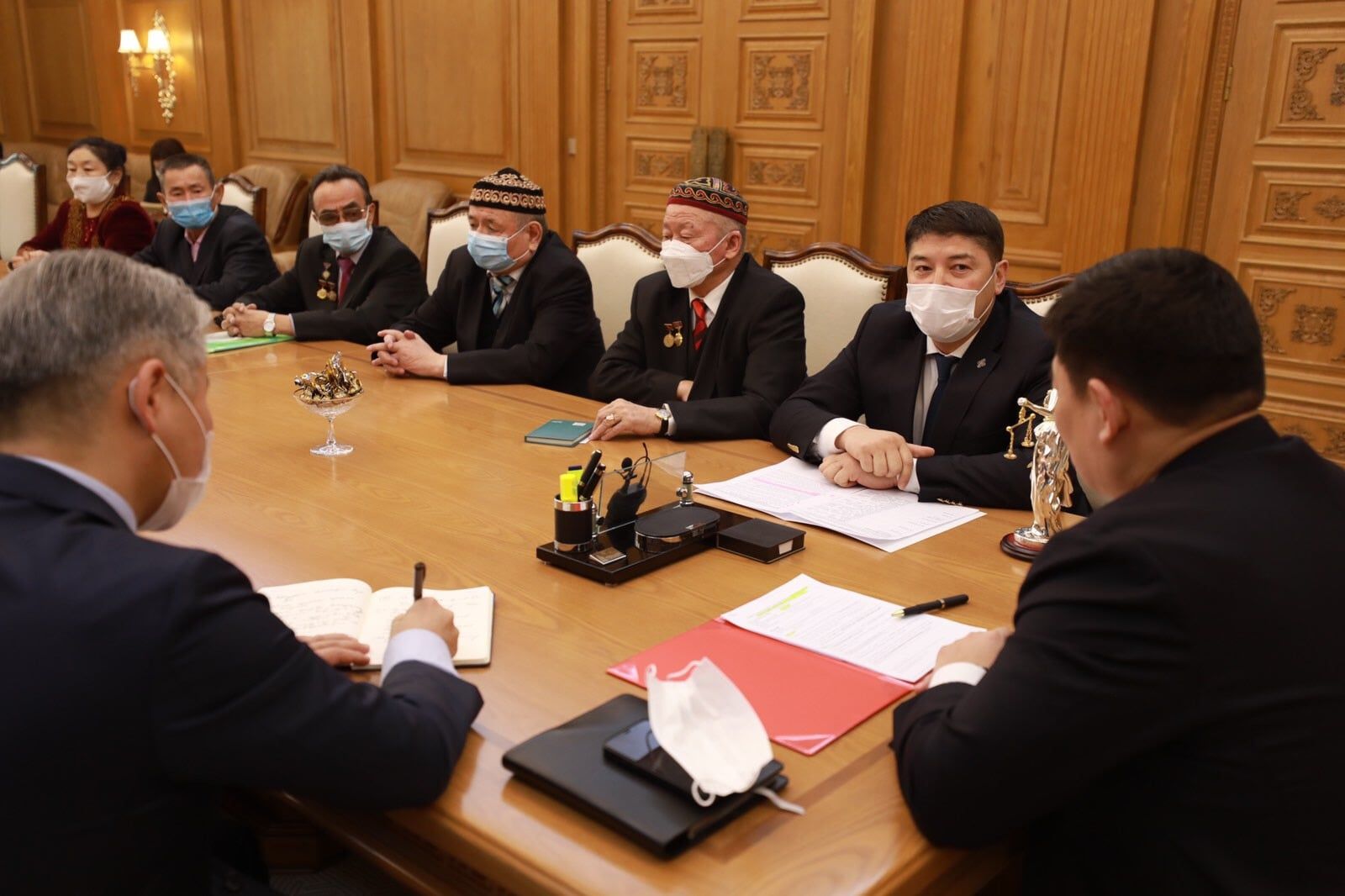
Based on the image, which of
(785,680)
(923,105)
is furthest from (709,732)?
(923,105)

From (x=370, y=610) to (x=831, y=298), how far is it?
2050 mm

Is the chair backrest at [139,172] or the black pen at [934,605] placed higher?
the chair backrest at [139,172]

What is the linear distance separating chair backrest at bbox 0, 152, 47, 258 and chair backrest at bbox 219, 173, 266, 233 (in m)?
1.35

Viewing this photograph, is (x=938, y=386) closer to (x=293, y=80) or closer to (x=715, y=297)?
(x=715, y=297)

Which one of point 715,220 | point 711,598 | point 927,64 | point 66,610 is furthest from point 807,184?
point 66,610

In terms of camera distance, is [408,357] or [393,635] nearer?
[393,635]

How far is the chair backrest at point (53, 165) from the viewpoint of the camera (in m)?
8.56

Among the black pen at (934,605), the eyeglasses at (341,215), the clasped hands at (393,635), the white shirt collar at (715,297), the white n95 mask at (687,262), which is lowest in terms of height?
the black pen at (934,605)

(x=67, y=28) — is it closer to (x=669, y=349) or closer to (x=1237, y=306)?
(x=669, y=349)

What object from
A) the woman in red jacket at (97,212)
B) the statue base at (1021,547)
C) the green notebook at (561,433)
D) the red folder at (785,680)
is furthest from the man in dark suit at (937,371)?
the woman in red jacket at (97,212)

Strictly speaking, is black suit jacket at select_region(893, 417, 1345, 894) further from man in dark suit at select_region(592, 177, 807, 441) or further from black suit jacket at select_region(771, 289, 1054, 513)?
man in dark suit at select_region(592, 177, 807, 441)

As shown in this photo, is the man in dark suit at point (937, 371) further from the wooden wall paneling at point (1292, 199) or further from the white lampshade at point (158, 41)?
the white lampshade at point (158, 41)

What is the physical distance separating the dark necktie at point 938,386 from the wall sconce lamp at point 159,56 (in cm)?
717

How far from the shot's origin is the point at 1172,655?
3.22ft
